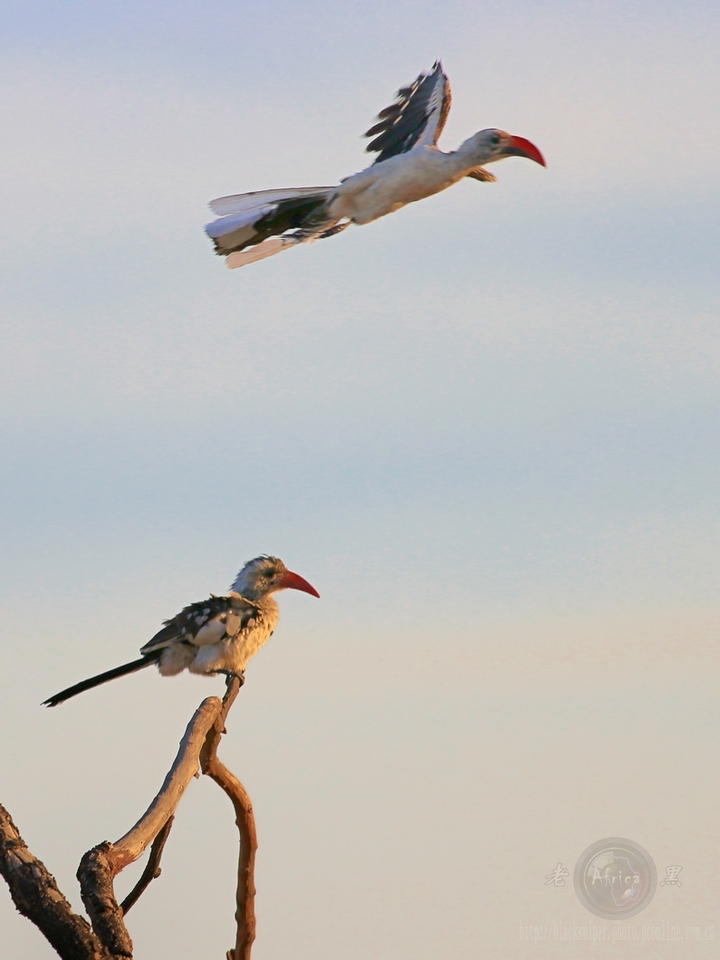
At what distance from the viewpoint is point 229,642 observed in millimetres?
7883

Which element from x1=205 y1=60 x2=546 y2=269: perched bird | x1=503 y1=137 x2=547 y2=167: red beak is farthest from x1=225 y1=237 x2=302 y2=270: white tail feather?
x1=503 y1=137 x2=547 y2=167: red beak

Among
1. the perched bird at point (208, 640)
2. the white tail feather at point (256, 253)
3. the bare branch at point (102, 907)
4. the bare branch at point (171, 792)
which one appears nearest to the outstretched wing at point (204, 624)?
the perched bird at point (208, 640)

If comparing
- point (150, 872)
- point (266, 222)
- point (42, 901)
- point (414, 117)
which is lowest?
point (42, 901)

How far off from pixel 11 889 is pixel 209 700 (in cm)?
156

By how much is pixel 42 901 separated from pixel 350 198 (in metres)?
4.45

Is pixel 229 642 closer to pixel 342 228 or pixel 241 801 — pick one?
pixel 241 801

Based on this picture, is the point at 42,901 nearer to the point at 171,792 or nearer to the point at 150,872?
the point at 171,792

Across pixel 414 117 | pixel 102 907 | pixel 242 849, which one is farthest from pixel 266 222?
pixel 102 907

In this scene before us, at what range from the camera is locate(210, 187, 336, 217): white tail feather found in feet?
27.4

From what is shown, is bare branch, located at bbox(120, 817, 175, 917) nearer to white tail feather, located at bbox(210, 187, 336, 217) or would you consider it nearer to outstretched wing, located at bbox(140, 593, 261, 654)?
outstretched wing, located at bbox(140, 593, 261, 654)

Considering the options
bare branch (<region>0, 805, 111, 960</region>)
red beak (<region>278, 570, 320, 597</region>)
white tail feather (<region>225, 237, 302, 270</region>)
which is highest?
white tail feather (<region>225, 237, 302, 270</region>)

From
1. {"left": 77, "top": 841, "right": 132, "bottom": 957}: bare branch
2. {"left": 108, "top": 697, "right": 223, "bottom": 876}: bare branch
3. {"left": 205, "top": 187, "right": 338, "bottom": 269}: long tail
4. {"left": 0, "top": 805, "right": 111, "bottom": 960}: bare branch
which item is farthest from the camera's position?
{"left": 205, "top": 187, "right": 338, "bottom": 269}: long tail

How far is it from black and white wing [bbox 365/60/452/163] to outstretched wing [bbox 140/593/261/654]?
2762mm

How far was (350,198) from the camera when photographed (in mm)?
8250
